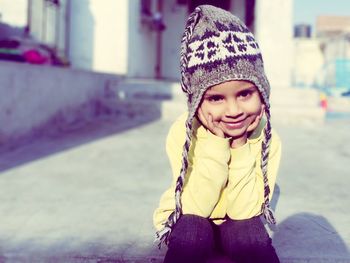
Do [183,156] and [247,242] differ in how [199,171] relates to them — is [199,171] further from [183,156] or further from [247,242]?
[247,242]

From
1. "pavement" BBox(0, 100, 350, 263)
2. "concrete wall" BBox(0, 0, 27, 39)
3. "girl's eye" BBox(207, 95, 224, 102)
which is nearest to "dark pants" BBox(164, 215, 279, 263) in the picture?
"pavement" BBox(0, 100, 350, 263)

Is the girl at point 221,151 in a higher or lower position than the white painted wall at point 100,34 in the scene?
lower

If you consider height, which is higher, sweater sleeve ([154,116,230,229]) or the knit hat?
the knit hat

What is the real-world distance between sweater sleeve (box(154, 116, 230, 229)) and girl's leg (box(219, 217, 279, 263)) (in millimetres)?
95

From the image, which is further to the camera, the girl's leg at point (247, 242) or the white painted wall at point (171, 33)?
the white painted wall at point (171, 33)

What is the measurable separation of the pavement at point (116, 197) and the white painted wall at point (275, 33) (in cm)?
245

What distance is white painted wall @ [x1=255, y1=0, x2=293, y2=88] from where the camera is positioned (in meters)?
6.48

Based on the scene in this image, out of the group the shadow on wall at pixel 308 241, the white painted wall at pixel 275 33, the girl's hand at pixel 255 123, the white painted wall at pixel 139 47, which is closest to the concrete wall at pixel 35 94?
the white painted wall at pixel 139 47

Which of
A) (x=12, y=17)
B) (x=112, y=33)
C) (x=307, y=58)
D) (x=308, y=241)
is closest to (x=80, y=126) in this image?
(x=12, y=17)

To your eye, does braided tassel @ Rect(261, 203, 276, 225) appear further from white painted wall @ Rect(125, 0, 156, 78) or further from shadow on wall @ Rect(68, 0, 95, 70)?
shadow on wall @ Rect(68, 0, 95, 70)

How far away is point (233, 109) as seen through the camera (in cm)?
127

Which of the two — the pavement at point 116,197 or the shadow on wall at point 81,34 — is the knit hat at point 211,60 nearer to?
the pavement at point 116,197

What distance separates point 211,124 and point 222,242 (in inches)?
15.1

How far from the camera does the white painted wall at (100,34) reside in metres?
6.26
